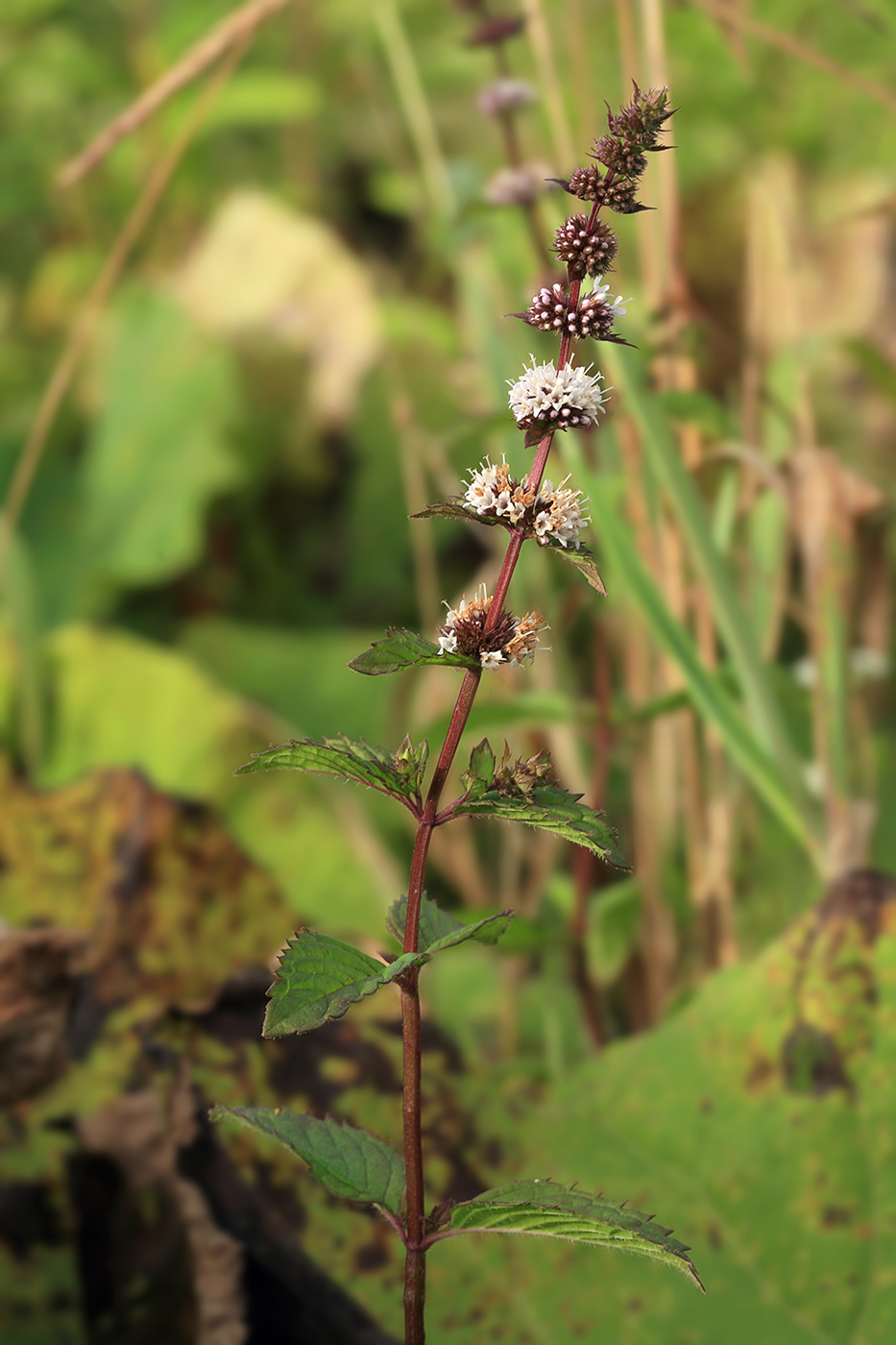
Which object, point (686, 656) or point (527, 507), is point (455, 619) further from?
point (686, 656)

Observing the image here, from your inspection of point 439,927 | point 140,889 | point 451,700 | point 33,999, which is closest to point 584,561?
point 439,927

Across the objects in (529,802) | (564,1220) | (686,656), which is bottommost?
(564,1220)

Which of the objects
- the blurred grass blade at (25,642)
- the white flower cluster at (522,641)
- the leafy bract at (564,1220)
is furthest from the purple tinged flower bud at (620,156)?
the blurred grass blade at (25,642)

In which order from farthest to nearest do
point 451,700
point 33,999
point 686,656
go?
point 451,700, point 686,656, point 33,999

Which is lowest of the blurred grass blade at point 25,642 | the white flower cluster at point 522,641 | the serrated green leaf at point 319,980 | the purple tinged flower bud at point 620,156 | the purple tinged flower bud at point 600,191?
the serrated green leaf at point 319,980

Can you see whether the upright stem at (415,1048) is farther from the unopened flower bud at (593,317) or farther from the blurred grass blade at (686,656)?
the blurred grass blade at (686,656)

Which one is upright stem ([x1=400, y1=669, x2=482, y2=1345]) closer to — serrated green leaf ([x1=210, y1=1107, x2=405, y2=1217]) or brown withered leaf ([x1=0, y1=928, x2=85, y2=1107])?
serrated green leaf ([x1=210, y1=1107, x2=405, y2=1217])
